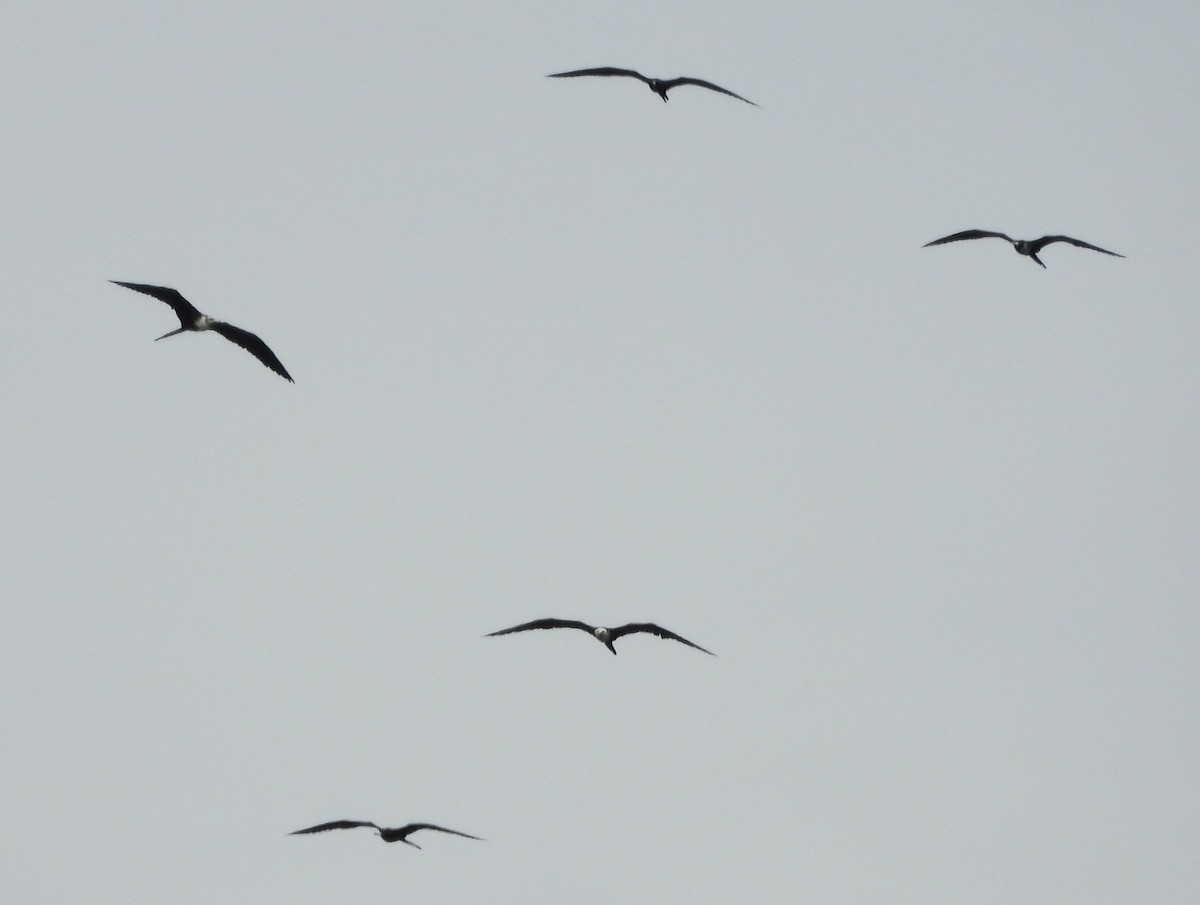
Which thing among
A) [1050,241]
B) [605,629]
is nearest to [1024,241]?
[1050,241]

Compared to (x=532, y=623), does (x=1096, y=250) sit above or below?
above

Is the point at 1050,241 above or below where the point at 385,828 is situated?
above

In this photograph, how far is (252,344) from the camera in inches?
1428

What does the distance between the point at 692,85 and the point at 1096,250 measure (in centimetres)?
1309

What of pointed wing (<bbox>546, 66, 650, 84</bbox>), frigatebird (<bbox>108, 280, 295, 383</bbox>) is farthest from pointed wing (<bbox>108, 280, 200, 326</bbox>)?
pointed wing (<bbox>546, 66, 650, 84</bbox>)

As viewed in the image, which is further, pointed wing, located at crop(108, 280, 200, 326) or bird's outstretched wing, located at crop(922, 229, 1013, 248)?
bird's outstretched wing, located at crop(922, 229, 1013, 248)

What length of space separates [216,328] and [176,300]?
3.87 ft

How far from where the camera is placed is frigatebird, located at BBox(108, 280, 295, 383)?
115 feet

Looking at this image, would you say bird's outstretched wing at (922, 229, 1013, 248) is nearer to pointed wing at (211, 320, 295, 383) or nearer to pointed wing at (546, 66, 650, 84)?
pointed wing at (546, 66, 650, 84)

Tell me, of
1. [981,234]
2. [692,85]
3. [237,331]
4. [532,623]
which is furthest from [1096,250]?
[237,331]

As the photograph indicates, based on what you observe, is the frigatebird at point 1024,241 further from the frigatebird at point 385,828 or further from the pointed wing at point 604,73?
the frigatebird at point 385,828

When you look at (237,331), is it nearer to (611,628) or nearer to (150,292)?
(150,292)

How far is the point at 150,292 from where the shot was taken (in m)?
33.9

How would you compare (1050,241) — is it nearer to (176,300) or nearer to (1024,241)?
(1024,241)
